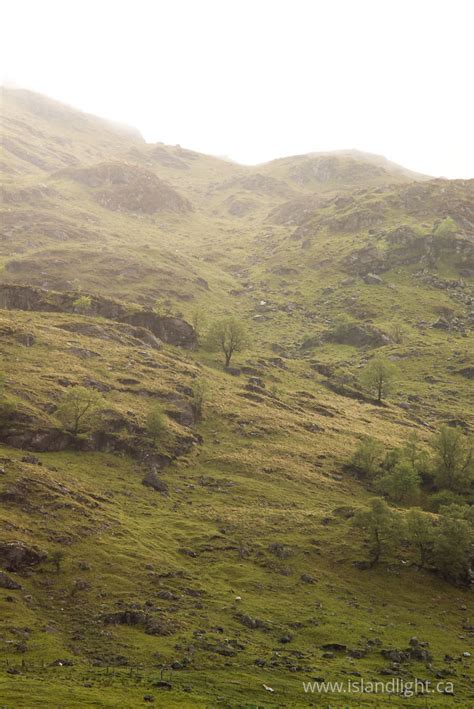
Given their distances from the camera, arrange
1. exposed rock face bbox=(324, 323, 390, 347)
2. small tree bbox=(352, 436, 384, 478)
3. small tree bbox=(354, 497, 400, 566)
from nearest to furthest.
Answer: small tree bbox=(354, 497, 400, 566) < small tree bbox=(352, 436, 384, 478) < exposed rock face bbox=(324, 323, 390, 347)

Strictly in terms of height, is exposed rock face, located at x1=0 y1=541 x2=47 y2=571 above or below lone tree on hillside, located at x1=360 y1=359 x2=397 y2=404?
below

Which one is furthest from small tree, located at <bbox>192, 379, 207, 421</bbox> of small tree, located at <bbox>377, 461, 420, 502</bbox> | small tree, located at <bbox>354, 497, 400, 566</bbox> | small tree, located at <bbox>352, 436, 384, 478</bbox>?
small tree, located at <bbox>354, 497, 400, 566</bbox>

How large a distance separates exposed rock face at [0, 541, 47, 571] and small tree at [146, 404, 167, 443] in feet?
105

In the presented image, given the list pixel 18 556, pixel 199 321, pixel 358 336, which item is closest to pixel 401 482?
pixel 18 556

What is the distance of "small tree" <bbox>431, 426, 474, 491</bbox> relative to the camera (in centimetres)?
8275

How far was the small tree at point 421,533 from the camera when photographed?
6320cm

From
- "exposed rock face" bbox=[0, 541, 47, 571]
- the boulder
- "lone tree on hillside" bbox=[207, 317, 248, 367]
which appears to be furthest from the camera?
"lone tree on hillside" bbox=[207, 317, 248, 367]

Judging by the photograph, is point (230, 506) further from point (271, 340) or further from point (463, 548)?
point (271, 340)

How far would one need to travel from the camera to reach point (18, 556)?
48938 mm

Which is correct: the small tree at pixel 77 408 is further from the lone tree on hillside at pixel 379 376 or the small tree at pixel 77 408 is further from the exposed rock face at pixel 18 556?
the lone tree on hillside at pixel 379 376

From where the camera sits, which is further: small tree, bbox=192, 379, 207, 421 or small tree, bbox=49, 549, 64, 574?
small tree, bbox=192, 379, 207, 421

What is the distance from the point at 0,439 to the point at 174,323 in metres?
75.0

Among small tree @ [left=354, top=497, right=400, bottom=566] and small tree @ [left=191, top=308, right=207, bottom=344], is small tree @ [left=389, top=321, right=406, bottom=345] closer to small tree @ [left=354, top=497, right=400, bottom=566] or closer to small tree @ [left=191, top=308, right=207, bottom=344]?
small tree @ [left=191, top=308, right=207, bottom=344]

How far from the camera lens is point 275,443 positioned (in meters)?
93.7
